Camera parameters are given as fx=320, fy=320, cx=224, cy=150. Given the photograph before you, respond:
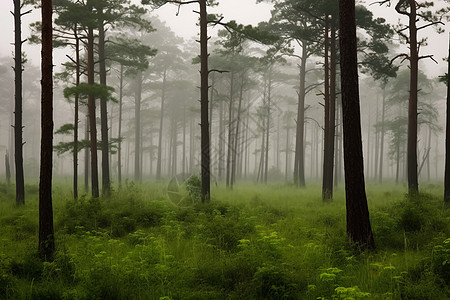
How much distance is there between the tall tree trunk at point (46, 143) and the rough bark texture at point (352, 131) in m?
6.05

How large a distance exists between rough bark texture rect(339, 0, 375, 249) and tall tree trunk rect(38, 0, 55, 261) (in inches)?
238

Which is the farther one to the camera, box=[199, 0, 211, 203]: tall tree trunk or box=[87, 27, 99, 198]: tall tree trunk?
box=[87, 27, 99, 198]: tall tree trunk

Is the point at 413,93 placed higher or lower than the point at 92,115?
higher

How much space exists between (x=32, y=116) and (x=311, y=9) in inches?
1869

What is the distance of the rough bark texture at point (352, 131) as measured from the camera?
6.75 meters

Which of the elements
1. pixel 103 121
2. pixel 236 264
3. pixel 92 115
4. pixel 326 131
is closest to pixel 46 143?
pixel 236 264

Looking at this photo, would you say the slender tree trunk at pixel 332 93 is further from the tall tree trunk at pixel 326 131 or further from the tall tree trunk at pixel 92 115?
the tall tree trunk at pixel 92 115

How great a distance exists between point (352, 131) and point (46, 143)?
6.25 metres

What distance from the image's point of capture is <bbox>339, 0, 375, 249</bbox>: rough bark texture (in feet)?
22.1

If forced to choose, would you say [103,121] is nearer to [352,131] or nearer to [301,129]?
[352,131]

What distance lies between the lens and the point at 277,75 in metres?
33.1

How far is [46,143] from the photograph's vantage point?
6.32m

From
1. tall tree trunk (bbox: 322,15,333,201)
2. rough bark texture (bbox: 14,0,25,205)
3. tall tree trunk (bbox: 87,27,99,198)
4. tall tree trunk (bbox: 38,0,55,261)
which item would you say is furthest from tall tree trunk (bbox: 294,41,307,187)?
tall tree trunk (bbox: 38,0,55,261)

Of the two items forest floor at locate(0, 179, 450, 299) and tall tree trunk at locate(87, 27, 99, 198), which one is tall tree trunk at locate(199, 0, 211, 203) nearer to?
forest floor at locate(0, 179, 450, 299)
